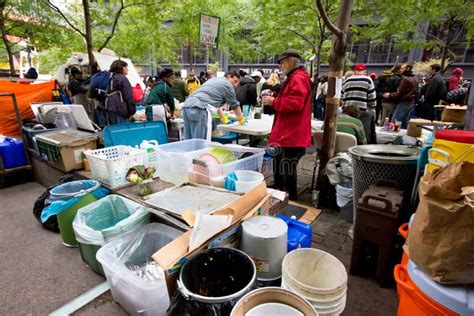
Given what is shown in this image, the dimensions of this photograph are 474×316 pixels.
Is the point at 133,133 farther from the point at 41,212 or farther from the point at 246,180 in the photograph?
the point at 246,180

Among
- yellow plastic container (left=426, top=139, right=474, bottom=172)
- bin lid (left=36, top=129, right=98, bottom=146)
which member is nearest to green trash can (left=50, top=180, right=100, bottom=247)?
bin lid (left=36, top=129, right=98, bottom=146)

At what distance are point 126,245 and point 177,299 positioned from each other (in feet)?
2.97

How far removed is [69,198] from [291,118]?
2568 mm

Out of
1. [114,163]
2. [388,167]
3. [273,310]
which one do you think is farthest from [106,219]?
[388,167]

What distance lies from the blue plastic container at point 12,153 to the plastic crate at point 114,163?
2.06m

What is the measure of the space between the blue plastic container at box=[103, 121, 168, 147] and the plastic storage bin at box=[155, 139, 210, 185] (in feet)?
2.29

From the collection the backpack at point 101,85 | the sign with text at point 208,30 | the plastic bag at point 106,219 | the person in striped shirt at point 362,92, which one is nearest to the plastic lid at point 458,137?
the plastic bag at point 106,219

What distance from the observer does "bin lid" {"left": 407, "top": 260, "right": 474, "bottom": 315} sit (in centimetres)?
121

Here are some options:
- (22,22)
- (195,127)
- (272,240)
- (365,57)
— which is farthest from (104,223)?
(365,57)

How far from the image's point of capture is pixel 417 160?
2.34m

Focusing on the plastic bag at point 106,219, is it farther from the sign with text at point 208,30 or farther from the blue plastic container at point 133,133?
the sign with text at point 208,30

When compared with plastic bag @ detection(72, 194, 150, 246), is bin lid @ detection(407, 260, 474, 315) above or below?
above

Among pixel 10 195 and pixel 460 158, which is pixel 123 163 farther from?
pixel 460 158

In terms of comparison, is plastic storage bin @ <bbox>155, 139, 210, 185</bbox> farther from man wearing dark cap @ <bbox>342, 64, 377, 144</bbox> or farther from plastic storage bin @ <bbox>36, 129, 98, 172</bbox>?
man wearing dark cap @ <bbox>342, 64, 377, 144</bbox>
